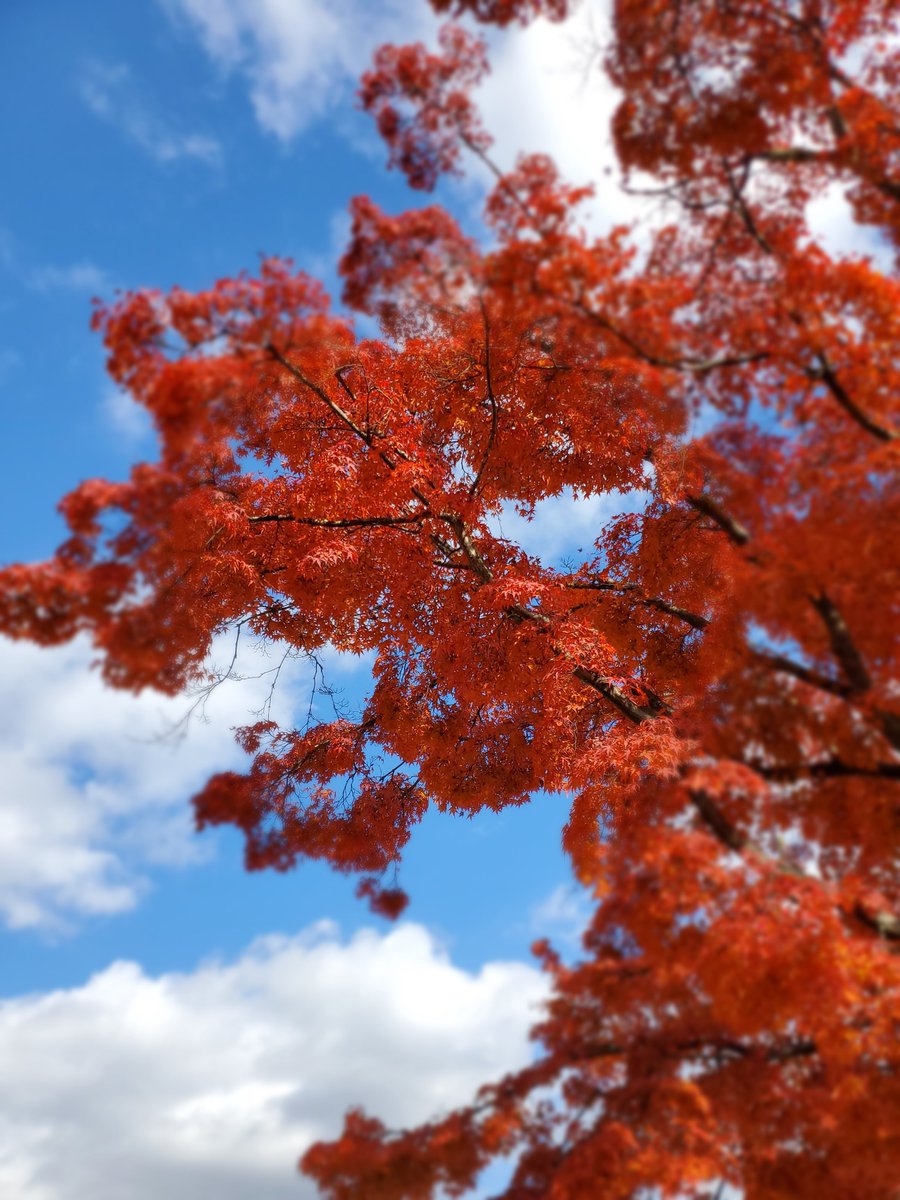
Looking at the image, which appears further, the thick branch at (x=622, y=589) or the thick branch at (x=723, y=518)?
the thick branch at (x=622, y=589)

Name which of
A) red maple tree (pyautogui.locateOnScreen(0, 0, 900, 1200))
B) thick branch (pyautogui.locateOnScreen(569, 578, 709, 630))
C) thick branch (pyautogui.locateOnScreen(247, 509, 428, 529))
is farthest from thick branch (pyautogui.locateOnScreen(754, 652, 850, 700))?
thick branch (pyautogui.locateOnScreen(569, 578, 709, 630))

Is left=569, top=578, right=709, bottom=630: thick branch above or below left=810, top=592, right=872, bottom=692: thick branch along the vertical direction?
above

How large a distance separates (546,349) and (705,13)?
3.88 m

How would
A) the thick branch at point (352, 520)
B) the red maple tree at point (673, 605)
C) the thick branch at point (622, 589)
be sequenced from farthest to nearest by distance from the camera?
the thick branch at point (622, 589), the thick branch at point (352, 520), the red maple tree at point (673, 605)

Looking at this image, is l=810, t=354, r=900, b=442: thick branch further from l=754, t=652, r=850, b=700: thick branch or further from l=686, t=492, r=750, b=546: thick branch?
l=754, t=652, r=850, b=700: thick branch

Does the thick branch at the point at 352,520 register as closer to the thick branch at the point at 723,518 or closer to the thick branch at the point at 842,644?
the thick branch at the point at 723,518

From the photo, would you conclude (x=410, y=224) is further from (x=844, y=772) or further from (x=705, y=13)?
(x=844, y=772)

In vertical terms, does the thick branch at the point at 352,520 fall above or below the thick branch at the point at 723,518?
above

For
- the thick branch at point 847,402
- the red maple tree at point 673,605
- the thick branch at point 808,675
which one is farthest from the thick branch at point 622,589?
the thick branch at point 847,402

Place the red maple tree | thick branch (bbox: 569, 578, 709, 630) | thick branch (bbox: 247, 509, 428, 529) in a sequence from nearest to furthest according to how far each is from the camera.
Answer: the red maple tree
thick branch (bbox: 247, 509, 428, 529)
thick branch (bbox: 569, 578, 709, 630)

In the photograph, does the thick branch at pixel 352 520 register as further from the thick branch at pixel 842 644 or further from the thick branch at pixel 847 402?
the thick branch at pixel 842 644

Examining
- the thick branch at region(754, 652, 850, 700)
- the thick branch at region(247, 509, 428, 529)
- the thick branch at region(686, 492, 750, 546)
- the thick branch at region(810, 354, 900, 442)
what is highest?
the thick branch at region(247, 509, 428, 529)

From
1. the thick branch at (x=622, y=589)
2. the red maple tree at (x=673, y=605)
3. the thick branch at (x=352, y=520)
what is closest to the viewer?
the red maple tree at (x=673, y=605)

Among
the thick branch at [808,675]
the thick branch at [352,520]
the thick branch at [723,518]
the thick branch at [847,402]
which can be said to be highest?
the thick branch at [352,520]
